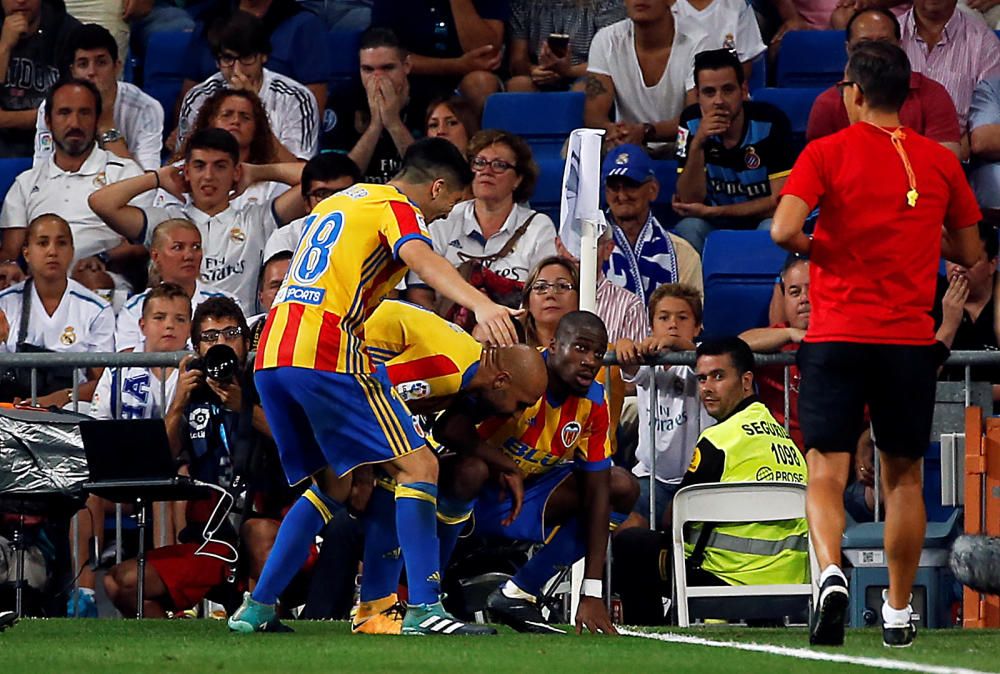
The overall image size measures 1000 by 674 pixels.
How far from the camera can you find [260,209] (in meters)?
11.8

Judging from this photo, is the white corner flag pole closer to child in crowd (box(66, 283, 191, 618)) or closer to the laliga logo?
the laliga logo

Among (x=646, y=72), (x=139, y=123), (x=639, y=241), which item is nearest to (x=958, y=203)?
(x=639, y=241)

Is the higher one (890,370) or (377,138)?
(377,138)

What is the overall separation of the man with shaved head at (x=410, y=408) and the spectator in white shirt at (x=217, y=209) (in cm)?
398

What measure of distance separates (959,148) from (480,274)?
3284mm

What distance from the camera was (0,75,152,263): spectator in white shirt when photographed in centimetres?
1220

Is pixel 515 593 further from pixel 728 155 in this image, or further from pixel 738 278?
pixel 728 155

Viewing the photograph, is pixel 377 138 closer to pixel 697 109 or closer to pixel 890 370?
pixel 697 109

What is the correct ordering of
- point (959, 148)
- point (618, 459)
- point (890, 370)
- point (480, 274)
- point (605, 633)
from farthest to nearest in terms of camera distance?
point (959, 148) → point (480, 274) → point (618, 459) → point (605, 633) → point (890, 370)

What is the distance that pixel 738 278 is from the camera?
11.2 meters

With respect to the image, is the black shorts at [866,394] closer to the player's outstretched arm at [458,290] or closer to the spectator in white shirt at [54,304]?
the player's outstretched arm at [458,290]

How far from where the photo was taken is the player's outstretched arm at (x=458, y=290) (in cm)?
612

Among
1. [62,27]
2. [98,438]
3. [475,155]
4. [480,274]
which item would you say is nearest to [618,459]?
[480,274]

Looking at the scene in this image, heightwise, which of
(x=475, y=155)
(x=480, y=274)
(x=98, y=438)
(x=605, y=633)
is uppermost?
(x=475, y=155)
